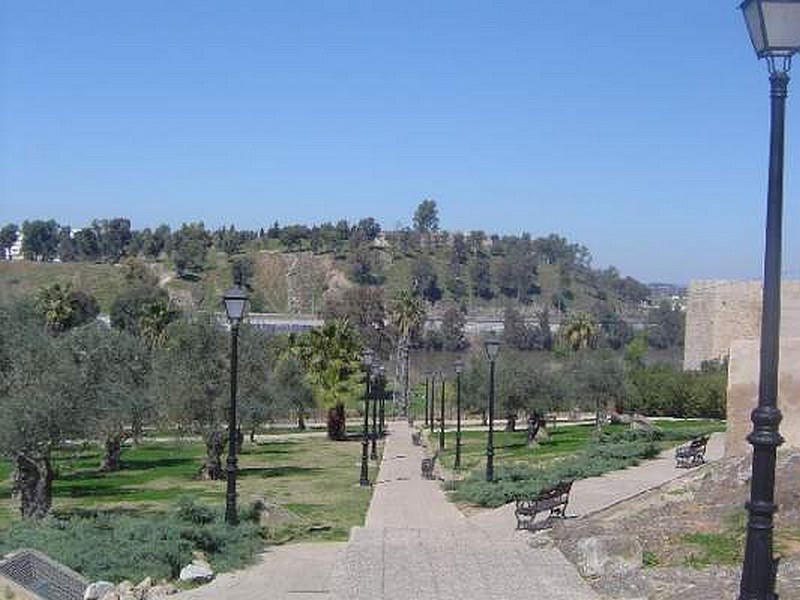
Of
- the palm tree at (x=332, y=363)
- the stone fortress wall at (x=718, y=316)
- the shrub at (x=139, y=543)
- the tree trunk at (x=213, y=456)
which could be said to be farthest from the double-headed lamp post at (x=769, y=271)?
the stone fortress wall at (x=718, y=316)

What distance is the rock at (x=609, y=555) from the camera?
13.0 metres

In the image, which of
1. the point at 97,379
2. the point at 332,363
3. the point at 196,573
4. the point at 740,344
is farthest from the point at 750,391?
the point at 332,363

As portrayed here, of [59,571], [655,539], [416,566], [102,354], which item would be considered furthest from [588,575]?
[102,354]

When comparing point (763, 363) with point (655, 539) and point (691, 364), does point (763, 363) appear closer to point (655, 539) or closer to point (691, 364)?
point (655, 539)

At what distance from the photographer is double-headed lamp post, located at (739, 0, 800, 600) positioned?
7074mm

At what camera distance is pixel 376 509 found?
2470cm

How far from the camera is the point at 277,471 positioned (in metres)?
38.6

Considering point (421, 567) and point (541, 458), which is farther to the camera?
point (541, 458)

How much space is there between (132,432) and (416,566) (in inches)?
1041

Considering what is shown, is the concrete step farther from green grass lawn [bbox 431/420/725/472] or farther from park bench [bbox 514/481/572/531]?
green grass lawn [bbox 431/420/725/472]

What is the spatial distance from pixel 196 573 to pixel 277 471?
972 inches

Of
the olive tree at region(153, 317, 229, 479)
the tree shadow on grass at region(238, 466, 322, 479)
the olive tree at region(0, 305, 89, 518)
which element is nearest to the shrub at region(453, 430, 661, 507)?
the tree shadow on grass at region(238, 466, 322, 479)

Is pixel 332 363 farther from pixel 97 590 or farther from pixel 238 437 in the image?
pixel 97 590

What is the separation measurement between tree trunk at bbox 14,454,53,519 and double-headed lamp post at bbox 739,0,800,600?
54.8 feet
